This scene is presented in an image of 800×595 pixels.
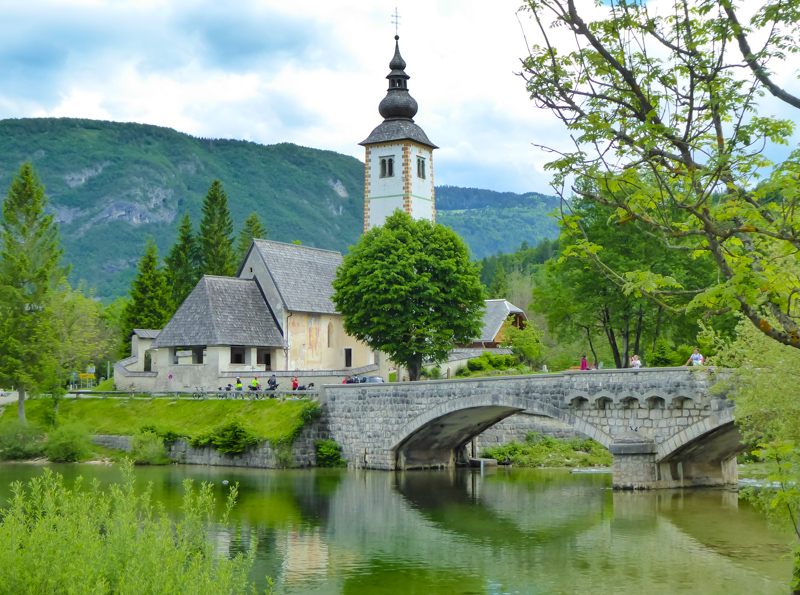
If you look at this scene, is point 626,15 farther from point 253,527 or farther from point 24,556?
→ point 253,527

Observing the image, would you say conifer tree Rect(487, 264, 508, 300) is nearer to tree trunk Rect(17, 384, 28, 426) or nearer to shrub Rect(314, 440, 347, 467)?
tree trunk Rect(17, 384, 28, 426)

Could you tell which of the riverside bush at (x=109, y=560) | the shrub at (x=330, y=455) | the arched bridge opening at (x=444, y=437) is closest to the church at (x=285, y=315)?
the shrub at (x=330, y=455)

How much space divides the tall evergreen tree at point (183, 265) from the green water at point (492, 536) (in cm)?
3598

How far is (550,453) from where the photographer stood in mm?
42500

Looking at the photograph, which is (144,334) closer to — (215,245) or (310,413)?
(215,245)

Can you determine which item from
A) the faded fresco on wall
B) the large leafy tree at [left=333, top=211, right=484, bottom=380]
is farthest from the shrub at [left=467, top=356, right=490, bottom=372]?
the faded fresco on wall

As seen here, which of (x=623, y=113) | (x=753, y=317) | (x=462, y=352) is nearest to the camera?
(x=753, y=317)

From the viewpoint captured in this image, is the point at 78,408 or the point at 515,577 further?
the point at 78,408

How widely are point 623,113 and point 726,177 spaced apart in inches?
54.1

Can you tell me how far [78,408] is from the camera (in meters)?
49.2

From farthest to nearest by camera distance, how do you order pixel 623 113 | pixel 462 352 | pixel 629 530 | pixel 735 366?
pixel 462 352 → pixel 629 530 → pixel 735 366 → pixel 623 113

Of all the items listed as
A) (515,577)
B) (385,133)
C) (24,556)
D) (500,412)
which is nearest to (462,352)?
(385,133)

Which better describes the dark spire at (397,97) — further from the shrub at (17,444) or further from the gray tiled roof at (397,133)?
the shrub at (17,444)

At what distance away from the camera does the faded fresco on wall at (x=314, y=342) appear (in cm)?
5647
